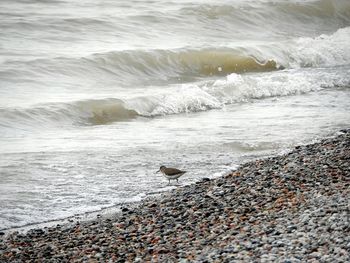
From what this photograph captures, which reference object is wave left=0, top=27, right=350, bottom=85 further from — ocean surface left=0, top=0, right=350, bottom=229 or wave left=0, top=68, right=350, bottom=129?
wave left=0, top=68, right=350, bottom=129

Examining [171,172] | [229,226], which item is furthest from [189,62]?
[229,226]

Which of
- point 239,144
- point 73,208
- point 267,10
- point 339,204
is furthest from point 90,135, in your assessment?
point 267,10

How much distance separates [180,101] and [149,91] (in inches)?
56.1

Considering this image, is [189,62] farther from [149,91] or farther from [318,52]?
[318,52]

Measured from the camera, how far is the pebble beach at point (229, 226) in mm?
6383

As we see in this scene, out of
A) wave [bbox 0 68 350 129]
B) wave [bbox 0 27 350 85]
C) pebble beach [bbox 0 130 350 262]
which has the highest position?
wave [bbox 0 27 350 85]

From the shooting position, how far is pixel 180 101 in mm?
15875

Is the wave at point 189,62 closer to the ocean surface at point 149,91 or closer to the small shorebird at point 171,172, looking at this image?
the ocean surface at point 149,91

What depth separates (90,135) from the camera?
13.3m

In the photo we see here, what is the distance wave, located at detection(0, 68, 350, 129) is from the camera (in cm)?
1466

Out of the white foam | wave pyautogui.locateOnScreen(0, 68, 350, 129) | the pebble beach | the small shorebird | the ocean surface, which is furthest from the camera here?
the white foam

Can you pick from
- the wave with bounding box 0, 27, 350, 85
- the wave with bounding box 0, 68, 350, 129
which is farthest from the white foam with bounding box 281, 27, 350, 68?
the wave with bounding box 0, 68, 350, 129

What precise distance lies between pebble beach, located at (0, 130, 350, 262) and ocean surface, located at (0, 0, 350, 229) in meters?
0.96

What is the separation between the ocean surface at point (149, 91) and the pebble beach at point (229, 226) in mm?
964
